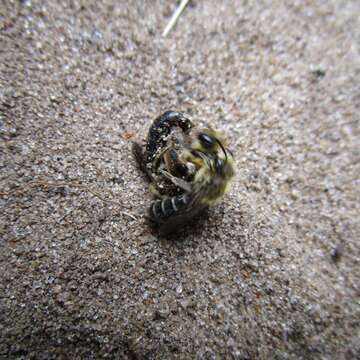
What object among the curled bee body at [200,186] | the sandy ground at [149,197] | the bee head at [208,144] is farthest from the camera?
the bee head at [208,144]

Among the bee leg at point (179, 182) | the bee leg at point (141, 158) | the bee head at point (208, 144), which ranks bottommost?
the bee leg at point (141, 158)

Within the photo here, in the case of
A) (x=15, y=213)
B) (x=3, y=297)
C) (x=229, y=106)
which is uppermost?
(x=229, y=106)

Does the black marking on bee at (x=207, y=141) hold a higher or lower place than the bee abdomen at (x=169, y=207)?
higher

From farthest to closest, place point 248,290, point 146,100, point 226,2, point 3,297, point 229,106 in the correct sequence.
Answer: point 226,2 < point 229,106 < point 146,100 < point 248,290 < point 3,297

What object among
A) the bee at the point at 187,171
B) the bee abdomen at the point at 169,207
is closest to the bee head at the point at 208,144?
the bee at the point at 187,171

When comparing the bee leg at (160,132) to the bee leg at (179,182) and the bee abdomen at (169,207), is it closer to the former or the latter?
the bee leg at (179,182)

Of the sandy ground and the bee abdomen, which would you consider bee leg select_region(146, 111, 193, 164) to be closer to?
the sandy ground

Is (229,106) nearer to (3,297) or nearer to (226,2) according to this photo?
(226,2)

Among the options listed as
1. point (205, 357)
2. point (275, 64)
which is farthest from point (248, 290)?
point (275, 64)
